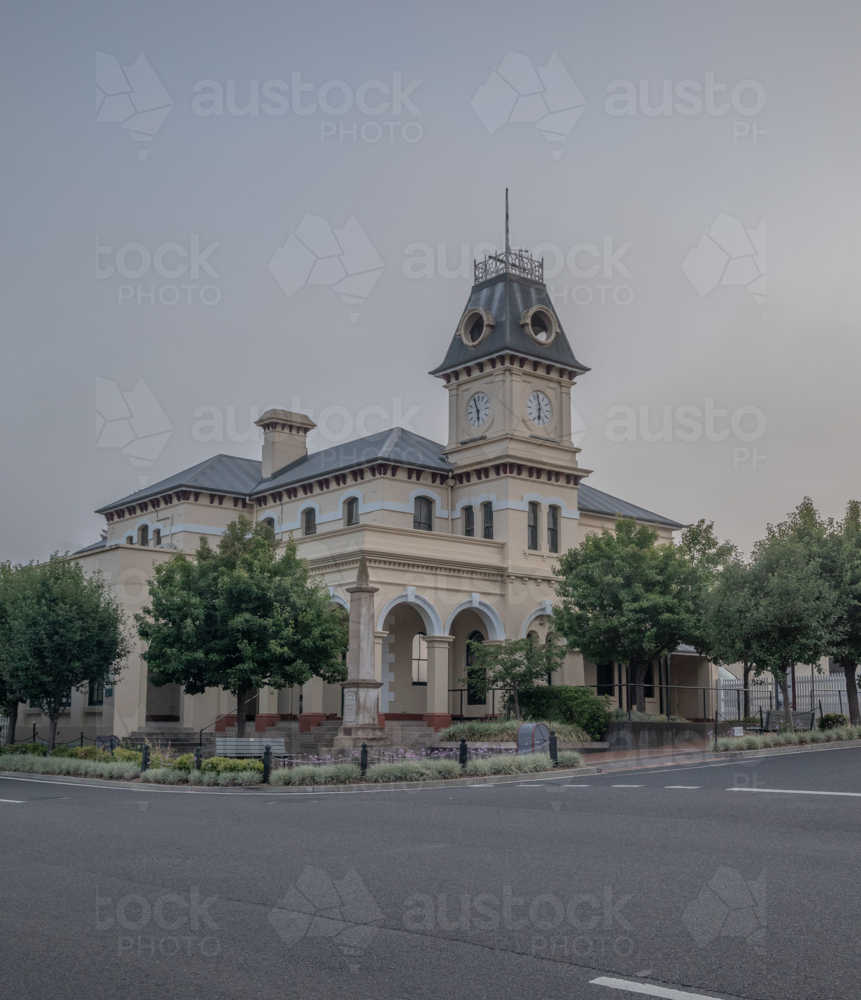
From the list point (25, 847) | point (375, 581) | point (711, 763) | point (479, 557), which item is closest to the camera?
point (25, 847)

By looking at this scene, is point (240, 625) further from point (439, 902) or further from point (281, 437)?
point (439, 902)

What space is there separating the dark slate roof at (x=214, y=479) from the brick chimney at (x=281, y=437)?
3.60 feet

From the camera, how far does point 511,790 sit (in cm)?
2055

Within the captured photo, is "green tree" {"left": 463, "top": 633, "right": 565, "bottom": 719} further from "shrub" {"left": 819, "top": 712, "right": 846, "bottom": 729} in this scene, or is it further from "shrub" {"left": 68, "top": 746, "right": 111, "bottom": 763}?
"shrub" {"left": 68, "top": 746, "right": 111, "bottom": 763}

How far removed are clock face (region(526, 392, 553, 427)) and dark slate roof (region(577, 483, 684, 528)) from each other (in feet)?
20.0

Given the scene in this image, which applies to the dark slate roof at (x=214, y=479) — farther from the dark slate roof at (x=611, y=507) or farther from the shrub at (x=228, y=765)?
the shrub at (x=228, y=765)

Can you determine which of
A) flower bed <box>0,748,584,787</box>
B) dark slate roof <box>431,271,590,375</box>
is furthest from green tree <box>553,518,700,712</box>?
flower bed <box>0,748,584,787</box>

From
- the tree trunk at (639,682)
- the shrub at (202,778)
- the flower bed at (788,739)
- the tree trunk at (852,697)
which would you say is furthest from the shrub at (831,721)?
the shrub at (202,778)

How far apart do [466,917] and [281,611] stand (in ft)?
76.0

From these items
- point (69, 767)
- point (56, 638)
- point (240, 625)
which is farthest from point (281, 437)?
point (69, 767)

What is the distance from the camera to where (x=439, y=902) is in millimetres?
9203

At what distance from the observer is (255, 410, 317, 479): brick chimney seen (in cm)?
4884

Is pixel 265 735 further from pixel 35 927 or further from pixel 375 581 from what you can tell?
pixel 35 927

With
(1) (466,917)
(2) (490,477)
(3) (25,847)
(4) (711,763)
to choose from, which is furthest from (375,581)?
(1) (466,917)
